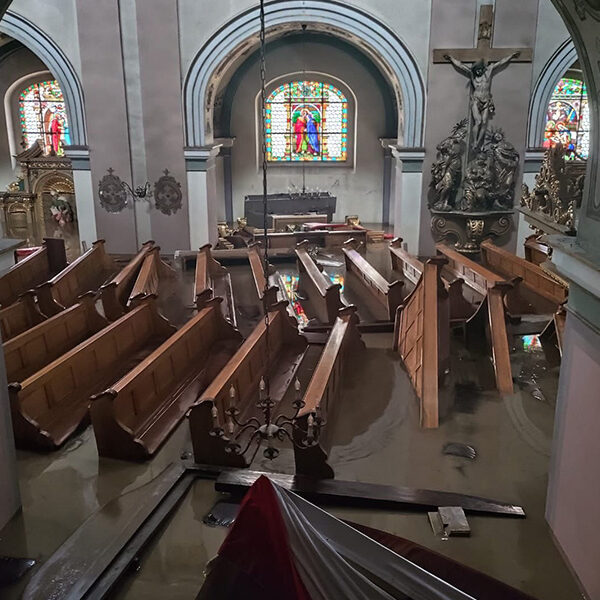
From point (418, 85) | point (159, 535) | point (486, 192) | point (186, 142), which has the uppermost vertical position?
point (418, 85)

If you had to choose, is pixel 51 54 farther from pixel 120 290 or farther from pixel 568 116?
pixel 568 116

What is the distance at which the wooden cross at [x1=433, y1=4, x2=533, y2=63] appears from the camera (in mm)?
11156

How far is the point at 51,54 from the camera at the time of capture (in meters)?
11.7

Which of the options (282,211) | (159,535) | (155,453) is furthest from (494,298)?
(282,211)

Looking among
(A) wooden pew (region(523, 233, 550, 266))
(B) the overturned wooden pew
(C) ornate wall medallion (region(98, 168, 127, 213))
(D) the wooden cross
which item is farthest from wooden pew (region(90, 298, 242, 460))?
(D) the wooden cross

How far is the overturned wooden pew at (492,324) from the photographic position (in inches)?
247

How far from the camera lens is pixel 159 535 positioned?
156 inches

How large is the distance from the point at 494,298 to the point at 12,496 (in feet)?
17.3

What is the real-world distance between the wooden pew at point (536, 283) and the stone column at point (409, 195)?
250 cm

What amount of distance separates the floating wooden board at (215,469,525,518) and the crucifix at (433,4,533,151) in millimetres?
8586

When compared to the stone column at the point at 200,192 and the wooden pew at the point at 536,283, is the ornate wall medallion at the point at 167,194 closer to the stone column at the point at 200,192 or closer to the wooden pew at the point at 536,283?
the stone column at the point at 200,192

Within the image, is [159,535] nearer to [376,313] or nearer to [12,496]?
[12,496]

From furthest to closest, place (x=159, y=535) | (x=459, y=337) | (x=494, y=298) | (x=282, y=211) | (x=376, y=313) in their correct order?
(x=282, y=211), (x=376, y=313), (x=459, y=337), (x=494, y=298), (x=159, y=535)

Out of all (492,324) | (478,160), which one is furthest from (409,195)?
(492,324)
